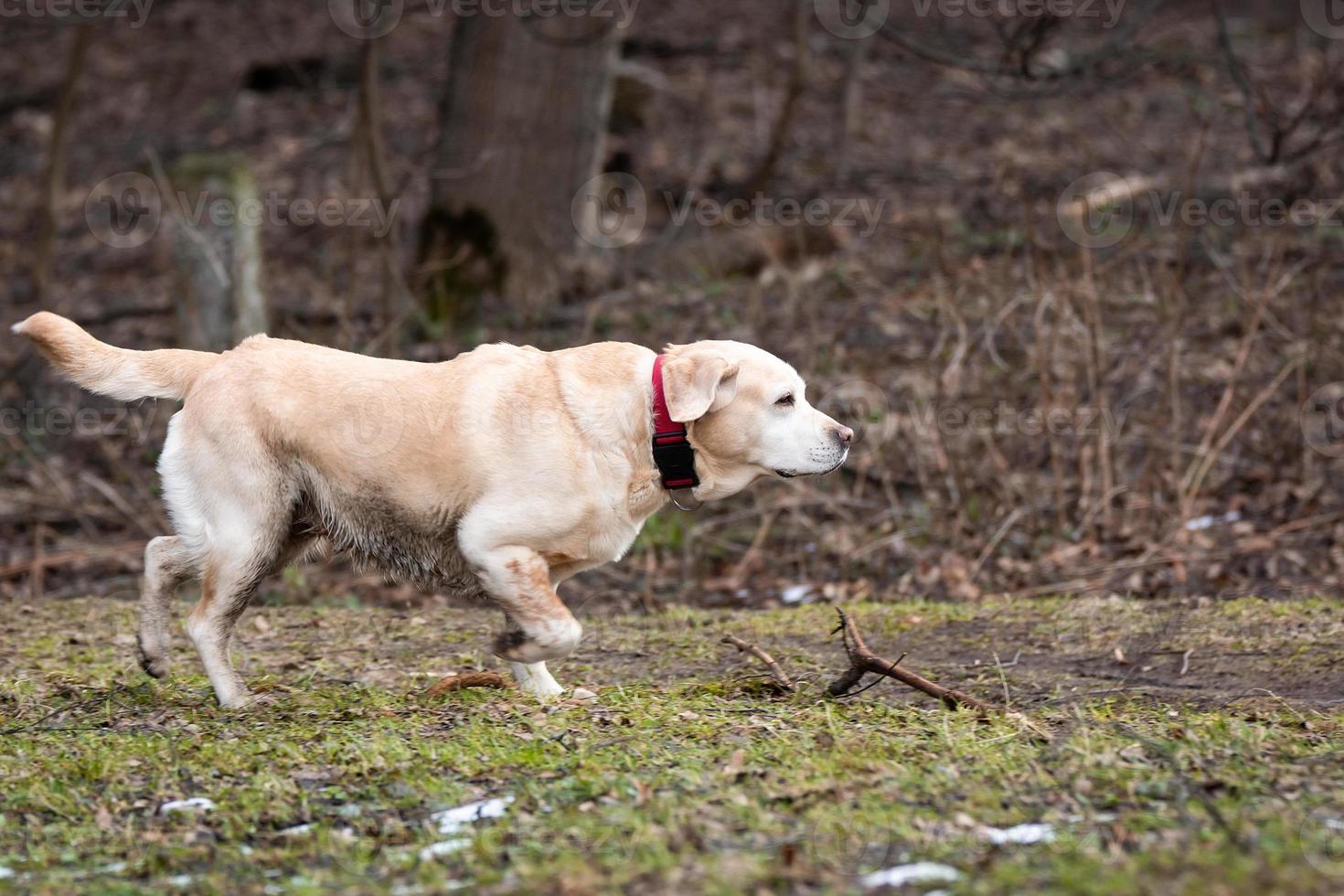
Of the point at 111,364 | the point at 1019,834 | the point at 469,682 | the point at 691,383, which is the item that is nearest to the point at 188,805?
the point at 469,682

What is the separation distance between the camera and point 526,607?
5.41m

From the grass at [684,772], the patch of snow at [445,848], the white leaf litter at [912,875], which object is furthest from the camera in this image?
the patch of snow at [445,848]

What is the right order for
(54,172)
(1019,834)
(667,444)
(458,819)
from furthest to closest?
(54,172) < (667,444) < (458,819) < (1019,834)

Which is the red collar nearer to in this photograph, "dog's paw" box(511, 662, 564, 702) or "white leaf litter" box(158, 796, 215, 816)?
"dog's paw" box(511, 662, 564, 702)

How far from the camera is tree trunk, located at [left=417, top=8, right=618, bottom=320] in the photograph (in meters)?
13.5

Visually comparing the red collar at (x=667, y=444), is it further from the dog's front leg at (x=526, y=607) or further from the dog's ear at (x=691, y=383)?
the dog's front leg at (x=526, y=607)

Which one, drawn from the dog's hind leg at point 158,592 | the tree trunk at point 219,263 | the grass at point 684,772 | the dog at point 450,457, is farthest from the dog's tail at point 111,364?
the tree trunk at point 219,263

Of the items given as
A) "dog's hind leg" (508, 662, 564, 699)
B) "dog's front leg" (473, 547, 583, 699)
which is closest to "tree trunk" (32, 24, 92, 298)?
"dog's hind leg" (508, 662, 564, 699)

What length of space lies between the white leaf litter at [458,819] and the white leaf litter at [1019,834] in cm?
141

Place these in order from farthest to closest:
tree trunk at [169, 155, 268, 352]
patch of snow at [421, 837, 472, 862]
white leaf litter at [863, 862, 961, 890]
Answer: tree trunk at [169, 155, 268, 352], patch of snow at [421, 837, 472, 862], white leaf litter at [863, 862, 961, 890]

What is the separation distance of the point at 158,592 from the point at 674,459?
2.19 metres

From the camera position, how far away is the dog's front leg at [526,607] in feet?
17.7

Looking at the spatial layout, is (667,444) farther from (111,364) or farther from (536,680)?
(111,364)

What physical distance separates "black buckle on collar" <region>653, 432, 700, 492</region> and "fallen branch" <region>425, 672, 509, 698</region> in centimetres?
109
